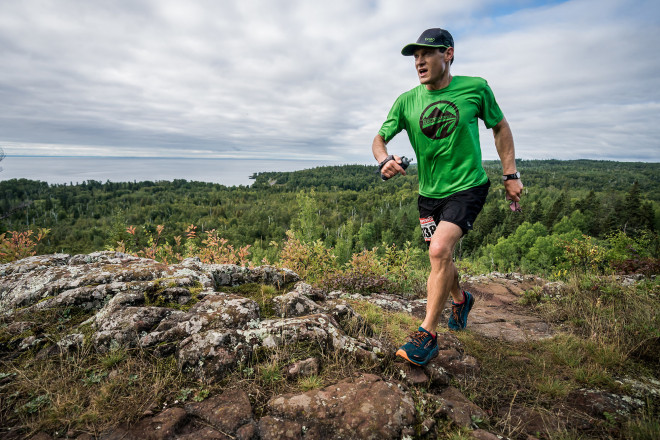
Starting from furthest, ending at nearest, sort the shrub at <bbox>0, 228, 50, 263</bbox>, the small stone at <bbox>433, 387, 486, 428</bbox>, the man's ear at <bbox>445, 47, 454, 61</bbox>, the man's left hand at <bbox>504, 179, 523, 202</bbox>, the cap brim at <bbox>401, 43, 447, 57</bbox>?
the shrub at <bbox>0, 228, 50, 263</bbox> → the man's left hand at <bbox>504, 179, 523, 202</bbox> → the man's ear at <bbox>445, 47, 454, 61</bbox> → the cap brim at <bbox>401, 43, 447, 57</bbox> → the small stone at <bbox>433, 387, 486, 428</bbox>

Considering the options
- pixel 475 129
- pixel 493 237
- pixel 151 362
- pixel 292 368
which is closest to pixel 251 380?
pixel 292 368

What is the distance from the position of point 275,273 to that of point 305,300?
4.15 ft

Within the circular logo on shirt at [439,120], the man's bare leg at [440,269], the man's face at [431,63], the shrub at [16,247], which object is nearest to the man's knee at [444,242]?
the man's bare leg at [440,269]

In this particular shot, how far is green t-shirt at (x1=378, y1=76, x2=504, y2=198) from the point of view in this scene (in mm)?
2896

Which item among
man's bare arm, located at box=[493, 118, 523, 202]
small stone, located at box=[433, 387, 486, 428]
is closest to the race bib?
man's bare arm, located at box=[493, 118, 523, 202]

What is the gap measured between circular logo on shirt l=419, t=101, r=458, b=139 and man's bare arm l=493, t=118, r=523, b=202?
0.67m

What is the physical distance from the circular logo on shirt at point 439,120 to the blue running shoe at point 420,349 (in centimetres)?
200

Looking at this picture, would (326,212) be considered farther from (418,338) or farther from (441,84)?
(418,338)

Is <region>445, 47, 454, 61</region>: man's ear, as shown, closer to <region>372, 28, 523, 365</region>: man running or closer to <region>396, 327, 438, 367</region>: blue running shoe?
<region>372, 28, 523, 365</region>: man running

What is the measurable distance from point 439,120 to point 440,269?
1.51 m

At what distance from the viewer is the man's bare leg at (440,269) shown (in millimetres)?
2822

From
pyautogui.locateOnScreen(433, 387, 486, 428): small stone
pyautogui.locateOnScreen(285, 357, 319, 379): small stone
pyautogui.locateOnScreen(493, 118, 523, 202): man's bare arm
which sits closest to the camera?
pyautogui.locateOnScreen(433, 387, 486, 428): small stone

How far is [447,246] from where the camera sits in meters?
2.81

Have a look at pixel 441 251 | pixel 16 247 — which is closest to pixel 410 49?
pixel 441 251
